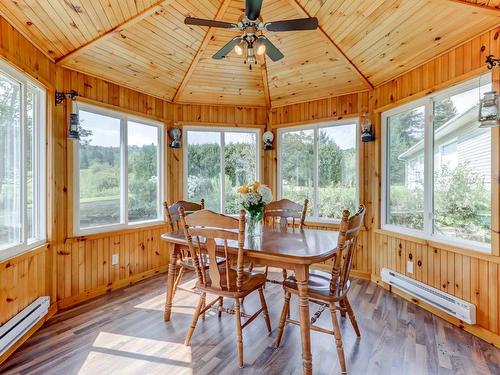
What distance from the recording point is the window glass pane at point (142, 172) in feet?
12.4

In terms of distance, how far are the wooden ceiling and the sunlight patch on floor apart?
2.64 meters

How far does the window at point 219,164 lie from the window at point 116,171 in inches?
19.1

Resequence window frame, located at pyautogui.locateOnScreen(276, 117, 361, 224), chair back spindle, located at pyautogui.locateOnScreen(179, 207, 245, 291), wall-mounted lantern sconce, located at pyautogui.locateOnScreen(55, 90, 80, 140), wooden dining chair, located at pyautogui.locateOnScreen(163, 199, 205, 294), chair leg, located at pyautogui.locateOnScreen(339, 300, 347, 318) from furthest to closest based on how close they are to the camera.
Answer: window frame, located at pyautogui.locateOnScreen(276, 117, 361, 224) < wall-mounted lantern sconce, located at pyautogui.locateOnScreen(55, 90, 80, 140) < wooden dining chair, located at pyautogui.locateOnScreen(163, 199, 205, 294) < chair leg, located at pyautogui.locateOnScreen(339, 300, 347, 318) < chair back spindle, located at pyautogui.locateOnScreen(179, 207, 245, 291)

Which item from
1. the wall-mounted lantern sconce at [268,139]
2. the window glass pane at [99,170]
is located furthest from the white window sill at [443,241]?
the window glass pane at [99,170]

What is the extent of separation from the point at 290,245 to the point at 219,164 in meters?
2.62

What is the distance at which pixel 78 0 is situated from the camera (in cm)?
228

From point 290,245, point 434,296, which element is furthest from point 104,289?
point 434,296

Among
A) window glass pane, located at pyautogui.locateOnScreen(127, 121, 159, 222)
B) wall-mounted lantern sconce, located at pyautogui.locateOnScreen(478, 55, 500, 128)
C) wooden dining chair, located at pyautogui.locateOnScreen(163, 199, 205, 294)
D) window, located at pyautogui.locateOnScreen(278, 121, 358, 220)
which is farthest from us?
window, located at pyautogui.locateOnScreen(278, 121, 358, 220)

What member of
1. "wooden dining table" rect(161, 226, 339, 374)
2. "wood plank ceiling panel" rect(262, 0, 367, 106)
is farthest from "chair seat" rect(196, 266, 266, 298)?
"wood plank ceiling panel" rect(262, 0, 367, 106)

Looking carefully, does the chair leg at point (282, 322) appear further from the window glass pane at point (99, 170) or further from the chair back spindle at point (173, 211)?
the window glass pane at point (99, 170)

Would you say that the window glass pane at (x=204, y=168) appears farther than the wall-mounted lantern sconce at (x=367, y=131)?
Yes

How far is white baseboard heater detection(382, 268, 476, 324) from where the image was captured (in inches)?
95.8

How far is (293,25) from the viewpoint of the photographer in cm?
213

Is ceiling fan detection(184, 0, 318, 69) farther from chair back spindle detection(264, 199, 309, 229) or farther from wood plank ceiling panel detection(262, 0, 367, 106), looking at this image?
chair back spindle detection(264, 199, 309, 229)
